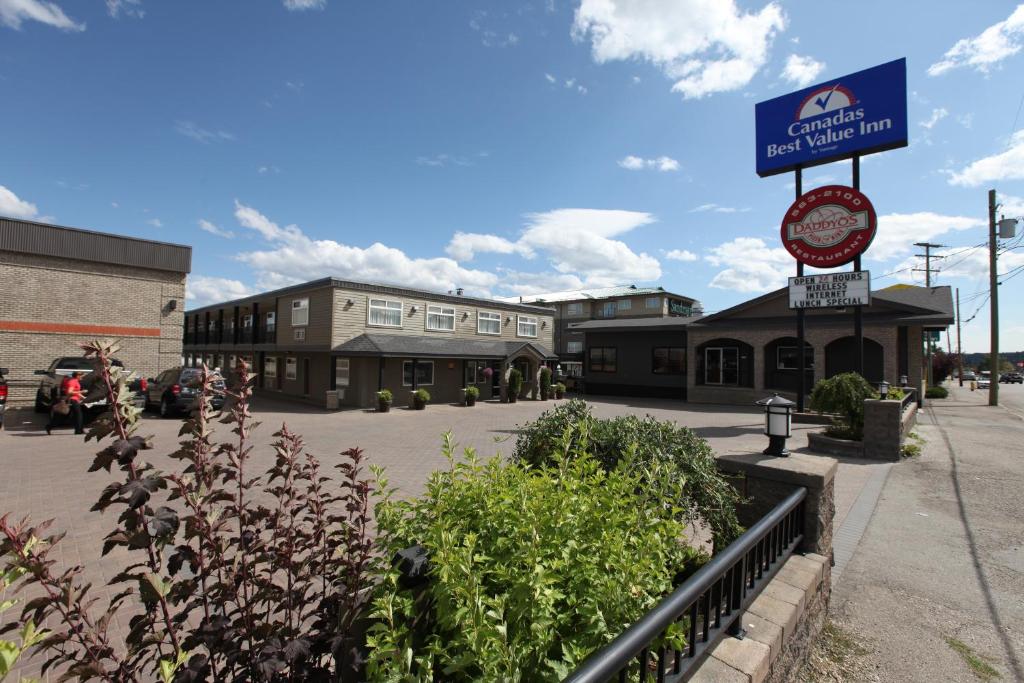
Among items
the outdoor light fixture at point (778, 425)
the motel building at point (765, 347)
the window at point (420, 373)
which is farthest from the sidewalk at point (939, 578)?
the window at point (420, 373)

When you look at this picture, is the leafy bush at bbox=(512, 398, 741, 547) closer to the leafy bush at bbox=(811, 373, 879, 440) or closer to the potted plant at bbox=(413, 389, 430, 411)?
the leafy bush at bbox=(811, 373, 879, 440)

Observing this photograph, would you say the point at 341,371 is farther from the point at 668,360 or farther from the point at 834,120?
the point at 834,120

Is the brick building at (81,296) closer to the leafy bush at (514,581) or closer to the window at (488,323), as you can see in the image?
the window at (488,323)

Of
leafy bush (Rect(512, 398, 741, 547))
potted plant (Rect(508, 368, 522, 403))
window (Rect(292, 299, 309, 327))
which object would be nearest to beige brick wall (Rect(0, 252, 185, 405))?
window (Rect(292, 299, 309, 327))

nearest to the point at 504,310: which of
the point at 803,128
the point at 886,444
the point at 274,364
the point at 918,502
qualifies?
the point at 274,364

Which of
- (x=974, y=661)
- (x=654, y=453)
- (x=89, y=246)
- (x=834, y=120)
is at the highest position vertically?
(x=834, y=120)

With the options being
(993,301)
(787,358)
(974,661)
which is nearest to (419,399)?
(787,358)

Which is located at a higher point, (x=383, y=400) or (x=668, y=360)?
(x=668, y=360)

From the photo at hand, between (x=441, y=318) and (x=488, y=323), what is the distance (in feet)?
12.0

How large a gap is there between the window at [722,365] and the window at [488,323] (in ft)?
40.5

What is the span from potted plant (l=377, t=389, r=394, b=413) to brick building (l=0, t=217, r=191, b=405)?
10127 mm

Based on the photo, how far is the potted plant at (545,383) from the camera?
93.0 ft

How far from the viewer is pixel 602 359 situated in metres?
32.5

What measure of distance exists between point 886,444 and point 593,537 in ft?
39.0
